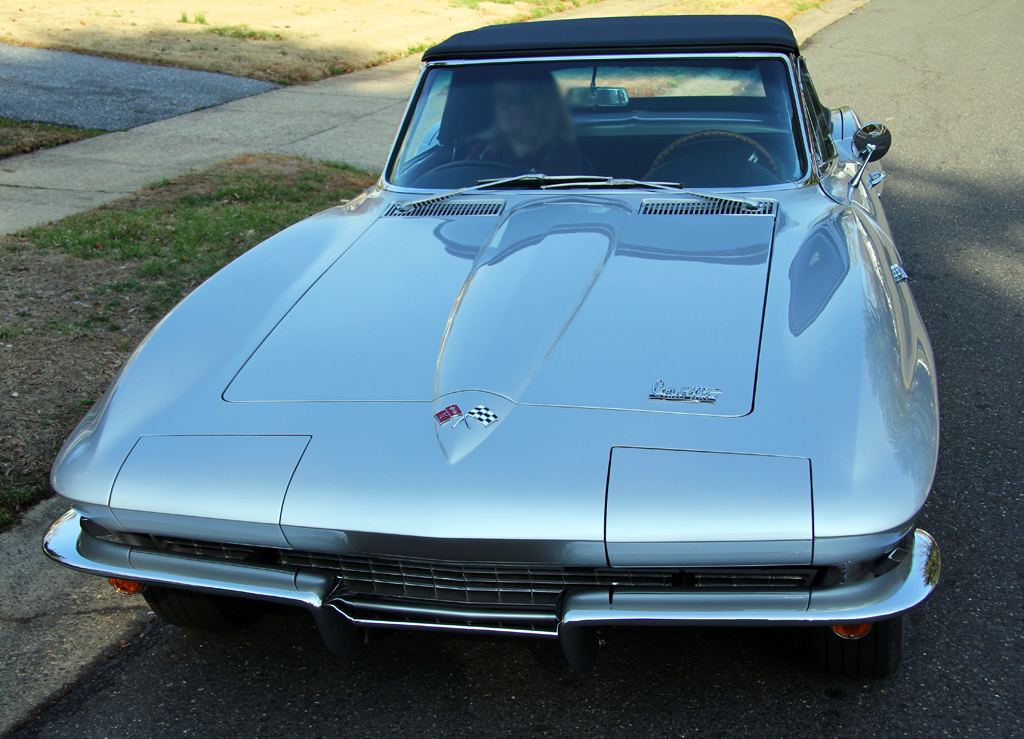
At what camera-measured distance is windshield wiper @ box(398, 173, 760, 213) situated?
305 centimetres

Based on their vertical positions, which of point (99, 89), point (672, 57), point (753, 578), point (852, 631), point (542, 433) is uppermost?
point (672, 57)

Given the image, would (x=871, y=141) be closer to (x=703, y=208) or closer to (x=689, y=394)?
(x=703, y=208)

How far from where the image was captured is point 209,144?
730 centimetres

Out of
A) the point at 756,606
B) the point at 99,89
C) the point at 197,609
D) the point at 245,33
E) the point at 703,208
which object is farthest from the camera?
the point at 245,33

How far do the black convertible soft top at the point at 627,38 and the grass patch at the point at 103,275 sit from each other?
1.87m

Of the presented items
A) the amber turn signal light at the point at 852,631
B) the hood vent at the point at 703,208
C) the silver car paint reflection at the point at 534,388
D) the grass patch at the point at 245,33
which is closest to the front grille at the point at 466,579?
the silver car paint reflection at the point at 534,388

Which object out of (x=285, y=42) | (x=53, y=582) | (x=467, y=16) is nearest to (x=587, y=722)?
(x=53, y=582)

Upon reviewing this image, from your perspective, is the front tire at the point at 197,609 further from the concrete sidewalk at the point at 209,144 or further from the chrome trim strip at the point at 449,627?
the concrete sidewalk at the point at 209,144

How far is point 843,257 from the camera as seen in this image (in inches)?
99.7

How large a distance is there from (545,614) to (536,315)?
79cm

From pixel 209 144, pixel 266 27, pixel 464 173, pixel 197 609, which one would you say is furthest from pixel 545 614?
pixel 266 27

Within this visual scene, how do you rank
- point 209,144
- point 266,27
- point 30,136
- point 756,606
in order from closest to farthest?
1. point 756,606
2. point 30,136
3. point 209,144
4. point 266,27

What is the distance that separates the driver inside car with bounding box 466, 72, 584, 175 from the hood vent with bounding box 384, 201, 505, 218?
291 mm

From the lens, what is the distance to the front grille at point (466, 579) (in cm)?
184
